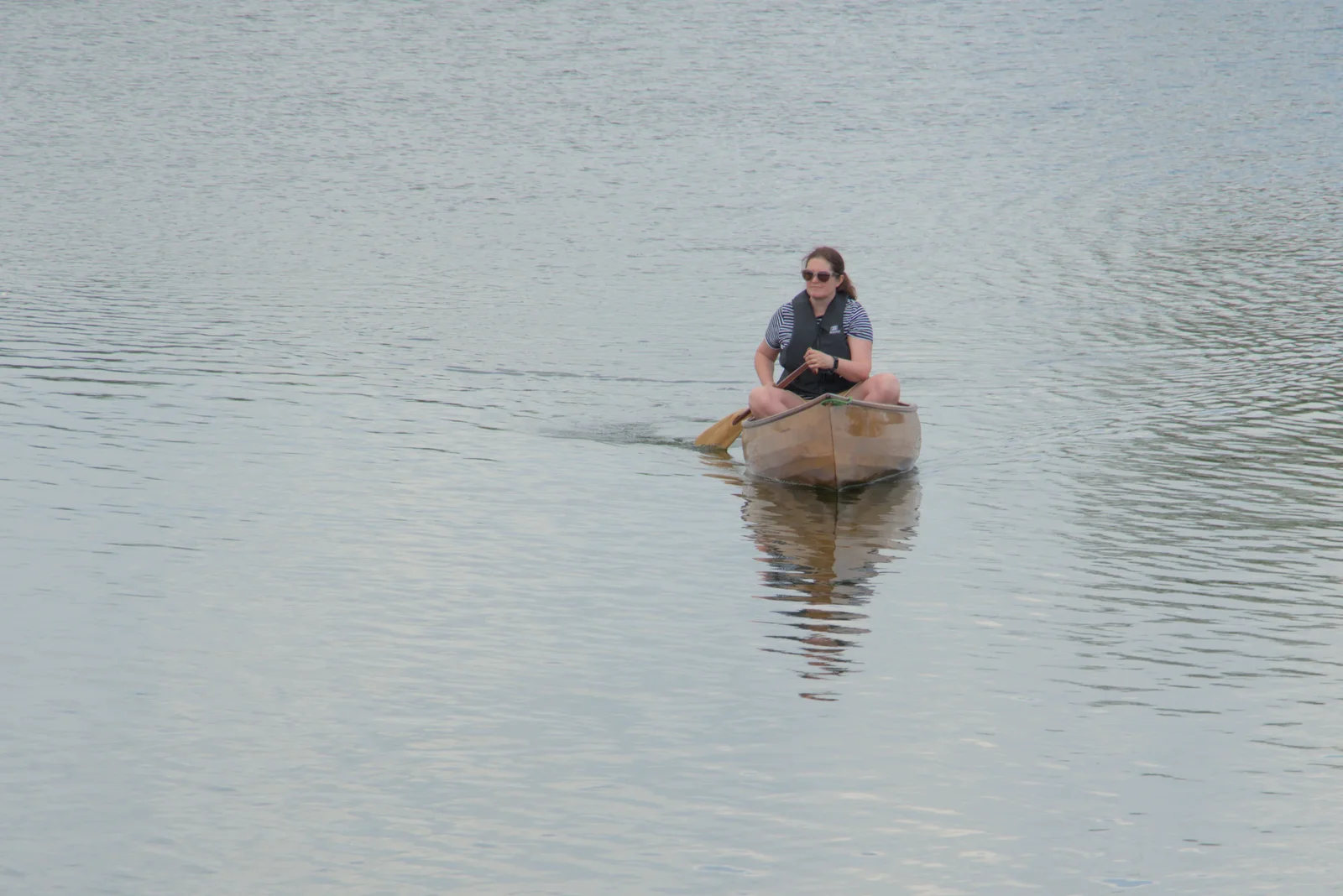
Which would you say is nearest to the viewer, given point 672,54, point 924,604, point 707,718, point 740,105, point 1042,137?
point 707,718

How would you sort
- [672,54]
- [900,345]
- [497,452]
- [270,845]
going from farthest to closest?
[672,54]
[900,345]
[497,452]
[270,845]

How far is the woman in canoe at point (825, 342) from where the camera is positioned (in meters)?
11.3

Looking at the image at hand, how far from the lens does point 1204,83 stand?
39.6 meters

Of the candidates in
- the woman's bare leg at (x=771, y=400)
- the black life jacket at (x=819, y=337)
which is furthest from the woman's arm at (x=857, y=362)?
the woman's bare leg at (x=771, y=400)

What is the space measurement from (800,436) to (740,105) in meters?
28.8

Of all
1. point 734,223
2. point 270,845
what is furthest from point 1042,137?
point 270,845

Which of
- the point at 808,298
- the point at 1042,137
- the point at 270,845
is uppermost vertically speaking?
the point at 1042,137

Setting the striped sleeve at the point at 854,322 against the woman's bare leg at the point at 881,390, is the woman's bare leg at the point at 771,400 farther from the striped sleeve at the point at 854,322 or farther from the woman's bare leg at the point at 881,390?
the striped sleeve at the point at 854,322

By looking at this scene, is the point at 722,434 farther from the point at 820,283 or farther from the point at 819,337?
the point at 820,283

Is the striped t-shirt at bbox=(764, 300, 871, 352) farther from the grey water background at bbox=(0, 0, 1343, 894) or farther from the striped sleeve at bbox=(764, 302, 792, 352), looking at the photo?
the grey water background at bbox=(0, 0, 1343, 894)

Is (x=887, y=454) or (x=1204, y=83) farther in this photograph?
(x=1204, y=83)

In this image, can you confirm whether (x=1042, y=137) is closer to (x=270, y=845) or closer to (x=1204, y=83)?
(x=1204, y=83)

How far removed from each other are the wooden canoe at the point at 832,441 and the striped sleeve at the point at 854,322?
0.58 m

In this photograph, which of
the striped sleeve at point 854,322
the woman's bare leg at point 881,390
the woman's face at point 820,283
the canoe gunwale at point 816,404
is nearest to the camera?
the canoe gunwale at point 816,404
